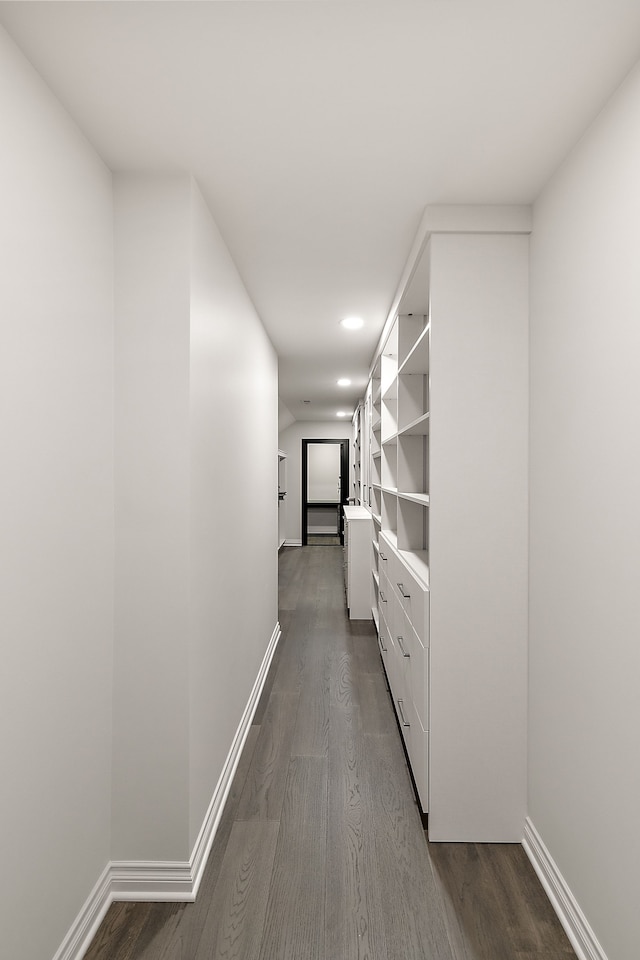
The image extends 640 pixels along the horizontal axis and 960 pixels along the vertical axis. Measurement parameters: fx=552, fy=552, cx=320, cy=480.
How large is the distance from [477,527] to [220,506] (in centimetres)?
109

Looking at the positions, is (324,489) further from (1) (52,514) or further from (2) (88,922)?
(1) (52,514)

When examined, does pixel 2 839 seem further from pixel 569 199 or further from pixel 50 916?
pixel 569 199

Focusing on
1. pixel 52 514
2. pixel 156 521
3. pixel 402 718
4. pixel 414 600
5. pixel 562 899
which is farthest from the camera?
pixel 402 718

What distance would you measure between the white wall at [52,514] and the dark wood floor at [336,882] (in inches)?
15.8

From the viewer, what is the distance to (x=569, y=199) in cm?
182

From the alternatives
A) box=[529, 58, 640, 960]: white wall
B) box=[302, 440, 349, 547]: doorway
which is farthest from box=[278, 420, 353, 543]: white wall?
box=[529, 58, 640, 960]: white wall

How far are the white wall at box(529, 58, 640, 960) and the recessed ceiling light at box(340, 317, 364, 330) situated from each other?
1788 mm

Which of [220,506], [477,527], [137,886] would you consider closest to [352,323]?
[220,506]

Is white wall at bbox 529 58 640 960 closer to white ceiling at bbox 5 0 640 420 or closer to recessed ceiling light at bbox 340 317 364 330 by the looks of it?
white ceiling at bbox 5 0 640 420

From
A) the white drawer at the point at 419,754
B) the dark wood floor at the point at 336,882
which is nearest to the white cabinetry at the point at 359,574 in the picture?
the dark wood floor at the point at 336,882

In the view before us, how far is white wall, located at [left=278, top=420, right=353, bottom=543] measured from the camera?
10836mm

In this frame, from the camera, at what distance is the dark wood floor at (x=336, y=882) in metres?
1.66

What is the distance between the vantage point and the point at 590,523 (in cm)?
165

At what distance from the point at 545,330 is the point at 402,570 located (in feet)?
4.46
